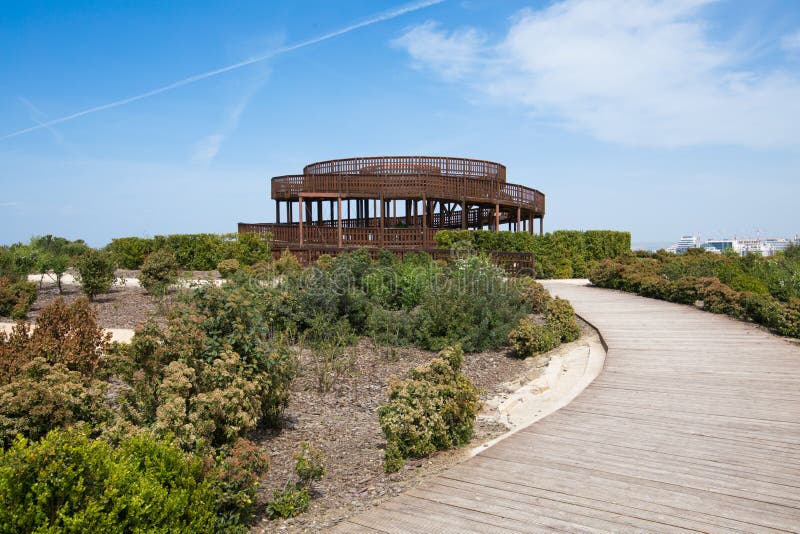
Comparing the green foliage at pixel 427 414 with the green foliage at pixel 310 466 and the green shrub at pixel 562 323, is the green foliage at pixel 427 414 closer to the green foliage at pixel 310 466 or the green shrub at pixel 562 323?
the green foliage at pixel 310 466

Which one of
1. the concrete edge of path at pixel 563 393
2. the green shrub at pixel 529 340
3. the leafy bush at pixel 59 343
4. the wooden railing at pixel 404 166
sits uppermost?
the wooden railing at pixel 404 166

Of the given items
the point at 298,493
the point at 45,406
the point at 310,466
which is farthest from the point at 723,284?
the point at 45,406

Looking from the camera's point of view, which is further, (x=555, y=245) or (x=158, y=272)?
(x=555, y=245)

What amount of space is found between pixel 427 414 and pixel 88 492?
2.91 meters

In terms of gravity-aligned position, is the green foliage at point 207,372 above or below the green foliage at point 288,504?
above

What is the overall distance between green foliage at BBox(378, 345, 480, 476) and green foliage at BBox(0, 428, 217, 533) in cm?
191

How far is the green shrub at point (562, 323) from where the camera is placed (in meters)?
10.3

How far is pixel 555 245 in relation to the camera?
23734 millimetres

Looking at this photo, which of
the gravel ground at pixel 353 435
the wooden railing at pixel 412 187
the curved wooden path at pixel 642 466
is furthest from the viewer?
the wooden railing at pixel 412 187

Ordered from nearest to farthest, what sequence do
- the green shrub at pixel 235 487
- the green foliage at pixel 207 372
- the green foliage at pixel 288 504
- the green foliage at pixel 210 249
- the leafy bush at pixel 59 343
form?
the green shrub at pixel 235 487, the green foliage at pixel 288 504, the green foliage at pixel 207 372, the leafy bush at pixel 59 343, the green foliage at pixel 210 249

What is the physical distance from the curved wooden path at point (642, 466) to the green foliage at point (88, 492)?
104 cm

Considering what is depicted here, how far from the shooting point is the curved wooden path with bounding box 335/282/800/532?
3.46m

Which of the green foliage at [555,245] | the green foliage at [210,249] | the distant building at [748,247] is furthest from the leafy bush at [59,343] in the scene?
the distant building at [748,247]

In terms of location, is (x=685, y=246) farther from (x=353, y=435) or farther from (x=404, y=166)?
(x=353, y=435)
